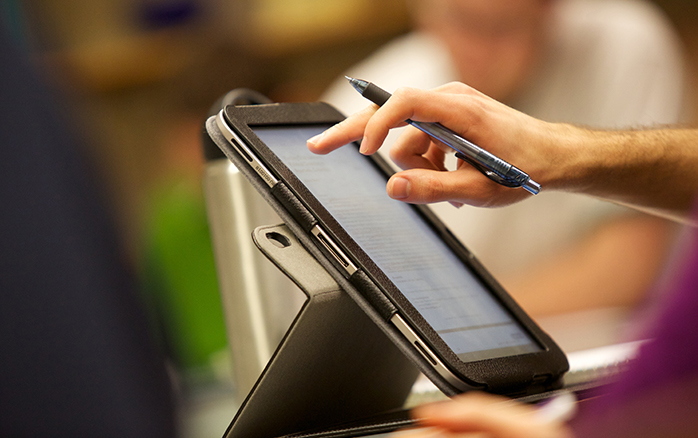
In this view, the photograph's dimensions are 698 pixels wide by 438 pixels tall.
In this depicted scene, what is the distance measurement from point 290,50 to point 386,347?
6.43 feet

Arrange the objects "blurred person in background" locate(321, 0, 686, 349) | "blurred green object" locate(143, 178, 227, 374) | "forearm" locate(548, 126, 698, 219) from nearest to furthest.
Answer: "forearm" locate(548, 126, 698, 219) < "blurred green object" locate(143, 178, 227, 374) < "blurred person in background" locate(321, 0, 686, 349)

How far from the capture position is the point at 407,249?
54 cm

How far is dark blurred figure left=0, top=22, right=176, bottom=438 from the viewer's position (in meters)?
0.23

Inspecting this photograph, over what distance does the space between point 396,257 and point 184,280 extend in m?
1.03

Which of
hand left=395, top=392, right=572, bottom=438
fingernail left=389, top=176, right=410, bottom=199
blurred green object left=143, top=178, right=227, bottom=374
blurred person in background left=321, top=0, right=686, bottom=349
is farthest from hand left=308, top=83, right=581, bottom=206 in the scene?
blurred person in background left=321, top=0, right=686, bottom=349

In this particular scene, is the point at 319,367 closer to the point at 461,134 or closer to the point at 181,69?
the point at 461,134

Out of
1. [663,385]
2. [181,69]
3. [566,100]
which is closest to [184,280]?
[566,100]

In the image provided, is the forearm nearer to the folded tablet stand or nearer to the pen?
the pen

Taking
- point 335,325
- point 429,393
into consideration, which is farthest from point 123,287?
point 429,393

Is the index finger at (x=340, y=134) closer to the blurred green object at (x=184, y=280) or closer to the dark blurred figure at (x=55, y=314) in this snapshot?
the dark blurred figure at (x=55, y=314)

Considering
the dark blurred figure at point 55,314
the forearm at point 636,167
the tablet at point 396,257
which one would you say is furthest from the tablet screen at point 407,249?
the dark blurred figure at point 55,314

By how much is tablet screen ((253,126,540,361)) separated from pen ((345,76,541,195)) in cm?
7

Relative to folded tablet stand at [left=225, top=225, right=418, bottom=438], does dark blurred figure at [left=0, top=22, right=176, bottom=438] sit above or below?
above

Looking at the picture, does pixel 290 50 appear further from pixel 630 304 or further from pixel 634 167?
pixel 634 167
